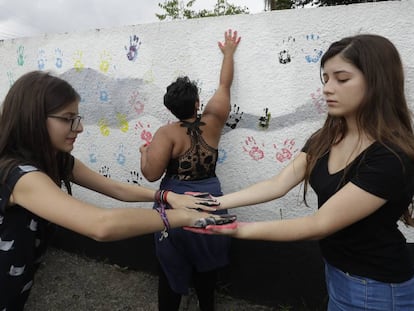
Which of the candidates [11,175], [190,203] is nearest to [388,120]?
[190,203]

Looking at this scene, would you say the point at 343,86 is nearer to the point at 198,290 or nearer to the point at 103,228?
the point at 103,228

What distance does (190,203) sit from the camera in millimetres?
2025

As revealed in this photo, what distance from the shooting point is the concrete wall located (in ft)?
7.93

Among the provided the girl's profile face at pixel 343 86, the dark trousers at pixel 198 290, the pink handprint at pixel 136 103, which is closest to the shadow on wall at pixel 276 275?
the dark trousers at pixel 198 290

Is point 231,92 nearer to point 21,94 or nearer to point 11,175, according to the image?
point 21,94

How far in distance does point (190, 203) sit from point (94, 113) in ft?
5.74

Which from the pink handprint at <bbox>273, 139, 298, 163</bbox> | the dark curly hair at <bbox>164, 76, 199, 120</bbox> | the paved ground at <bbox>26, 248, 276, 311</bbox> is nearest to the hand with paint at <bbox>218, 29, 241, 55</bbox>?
the dark curly hair at <bbox>164, 76, 199, 120</bbox>

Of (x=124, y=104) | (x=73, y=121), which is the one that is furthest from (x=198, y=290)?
(x=124, y=104)

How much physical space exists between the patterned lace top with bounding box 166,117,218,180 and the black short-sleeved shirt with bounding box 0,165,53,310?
34.5 inches

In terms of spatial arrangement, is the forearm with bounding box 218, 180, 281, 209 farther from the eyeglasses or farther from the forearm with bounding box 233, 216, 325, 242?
the eyeglasses

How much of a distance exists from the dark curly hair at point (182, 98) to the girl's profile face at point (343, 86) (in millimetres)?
969

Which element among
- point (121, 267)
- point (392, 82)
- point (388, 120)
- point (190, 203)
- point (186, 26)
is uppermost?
point (186, 26)

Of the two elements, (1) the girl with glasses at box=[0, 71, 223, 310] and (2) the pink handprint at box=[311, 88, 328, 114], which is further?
(2) the pink handprint at box=[311, 88, 328, 114]

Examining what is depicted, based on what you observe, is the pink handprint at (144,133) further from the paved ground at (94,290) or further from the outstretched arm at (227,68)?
the paved ground at (94,290)
